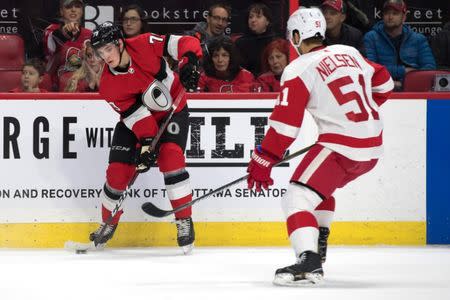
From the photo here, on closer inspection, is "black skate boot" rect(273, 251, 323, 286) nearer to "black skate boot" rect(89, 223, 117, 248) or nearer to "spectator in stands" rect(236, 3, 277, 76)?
"black skate boot" rect(89, 223, 117, 248)

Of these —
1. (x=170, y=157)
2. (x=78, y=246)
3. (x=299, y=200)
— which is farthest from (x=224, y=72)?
(x=299, y=200)

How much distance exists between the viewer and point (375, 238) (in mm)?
6152

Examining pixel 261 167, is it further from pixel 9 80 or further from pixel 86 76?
pixel 9 80

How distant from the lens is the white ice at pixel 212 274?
14.3 ft

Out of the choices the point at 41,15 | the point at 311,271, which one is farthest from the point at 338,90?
the point at 41,15

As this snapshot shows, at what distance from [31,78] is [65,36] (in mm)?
390

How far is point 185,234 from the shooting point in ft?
19.1

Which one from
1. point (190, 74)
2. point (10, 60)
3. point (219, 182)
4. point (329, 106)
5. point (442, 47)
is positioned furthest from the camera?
point (442, 47)

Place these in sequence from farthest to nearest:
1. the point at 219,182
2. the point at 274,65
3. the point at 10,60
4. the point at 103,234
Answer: the point at 10,60
the point at 274,65
the point at 219,182
the point at 103,234

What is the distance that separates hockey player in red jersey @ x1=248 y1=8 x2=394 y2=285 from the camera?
4539mm

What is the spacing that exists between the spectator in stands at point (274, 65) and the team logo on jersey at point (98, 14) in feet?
3.37

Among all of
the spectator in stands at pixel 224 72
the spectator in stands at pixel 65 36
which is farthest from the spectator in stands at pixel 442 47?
the spectator in stands at pixel 65 36

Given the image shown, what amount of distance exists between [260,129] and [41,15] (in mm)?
1519

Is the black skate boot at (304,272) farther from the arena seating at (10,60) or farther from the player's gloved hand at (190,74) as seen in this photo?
the arena seating at (10,60)
